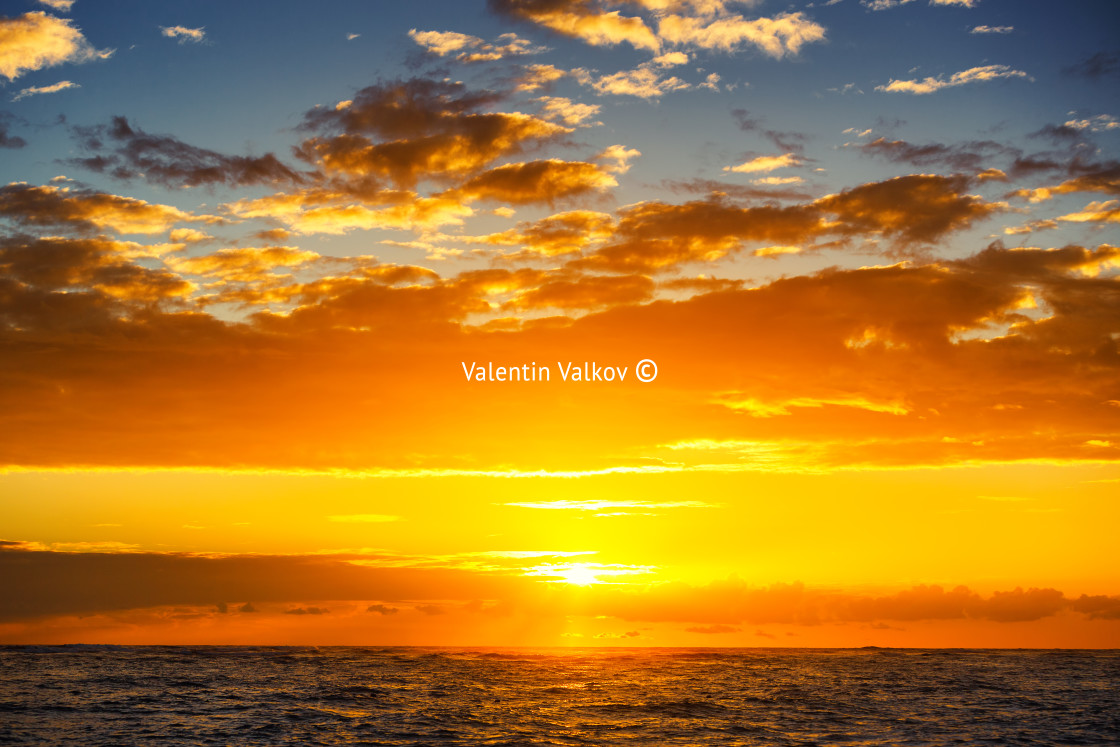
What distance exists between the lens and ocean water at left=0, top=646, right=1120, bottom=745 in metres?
67.8

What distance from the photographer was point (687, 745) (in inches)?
2509

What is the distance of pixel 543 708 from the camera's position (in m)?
88.4

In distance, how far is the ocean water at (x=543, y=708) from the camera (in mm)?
67812

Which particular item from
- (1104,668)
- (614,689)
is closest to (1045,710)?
(614,689)

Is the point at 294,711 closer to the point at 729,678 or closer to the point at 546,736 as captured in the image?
the point at 546,736

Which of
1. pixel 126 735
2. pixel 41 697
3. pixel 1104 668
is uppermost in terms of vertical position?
pixel 126 735

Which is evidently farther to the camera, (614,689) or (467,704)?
(614,689)

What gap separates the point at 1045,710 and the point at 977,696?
16265 millimetres

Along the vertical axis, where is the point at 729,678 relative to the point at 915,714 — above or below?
below

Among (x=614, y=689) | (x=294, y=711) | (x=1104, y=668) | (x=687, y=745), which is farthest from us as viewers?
(x=1104, y=668)

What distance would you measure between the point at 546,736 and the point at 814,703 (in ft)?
149

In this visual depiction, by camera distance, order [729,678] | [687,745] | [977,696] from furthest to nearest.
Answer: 1. [729,678]
2. [977,696]
3. [687,745]

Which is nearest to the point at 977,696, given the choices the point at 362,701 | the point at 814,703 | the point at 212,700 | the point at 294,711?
the point at 814,703

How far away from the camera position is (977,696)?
108m
